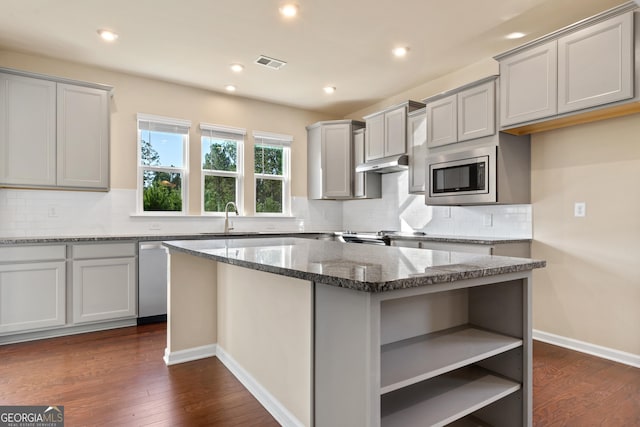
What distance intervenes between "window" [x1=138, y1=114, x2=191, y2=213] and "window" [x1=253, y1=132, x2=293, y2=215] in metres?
1.00

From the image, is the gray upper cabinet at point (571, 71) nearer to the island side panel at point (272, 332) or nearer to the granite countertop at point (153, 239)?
the granite countertop at point (153, 239)

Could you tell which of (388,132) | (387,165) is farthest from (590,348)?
(388,132)

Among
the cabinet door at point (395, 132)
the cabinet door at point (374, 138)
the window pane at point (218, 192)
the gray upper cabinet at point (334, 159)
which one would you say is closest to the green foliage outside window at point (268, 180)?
the window pane at point (218, 192)

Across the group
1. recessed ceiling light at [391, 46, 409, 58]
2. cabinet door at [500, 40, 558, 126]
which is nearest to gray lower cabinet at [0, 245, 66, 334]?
recessed ceiling light at [391, 46, 409, 58]

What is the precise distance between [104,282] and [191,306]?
135 centimetres

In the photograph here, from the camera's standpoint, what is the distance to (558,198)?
3.14m

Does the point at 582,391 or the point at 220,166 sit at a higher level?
the point at 220,166

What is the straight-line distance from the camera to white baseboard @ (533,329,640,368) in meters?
2.69

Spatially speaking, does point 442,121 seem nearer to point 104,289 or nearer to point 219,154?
point 219,154

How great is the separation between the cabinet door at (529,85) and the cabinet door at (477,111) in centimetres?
11

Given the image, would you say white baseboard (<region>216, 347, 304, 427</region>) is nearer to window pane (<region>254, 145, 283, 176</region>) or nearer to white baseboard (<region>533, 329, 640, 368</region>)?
white baseboard (<region>533, 329, 640, 368</region>)

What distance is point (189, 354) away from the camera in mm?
2643

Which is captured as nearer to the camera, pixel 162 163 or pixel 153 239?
pixel 153 239

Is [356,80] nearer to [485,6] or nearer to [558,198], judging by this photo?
[485,6]
